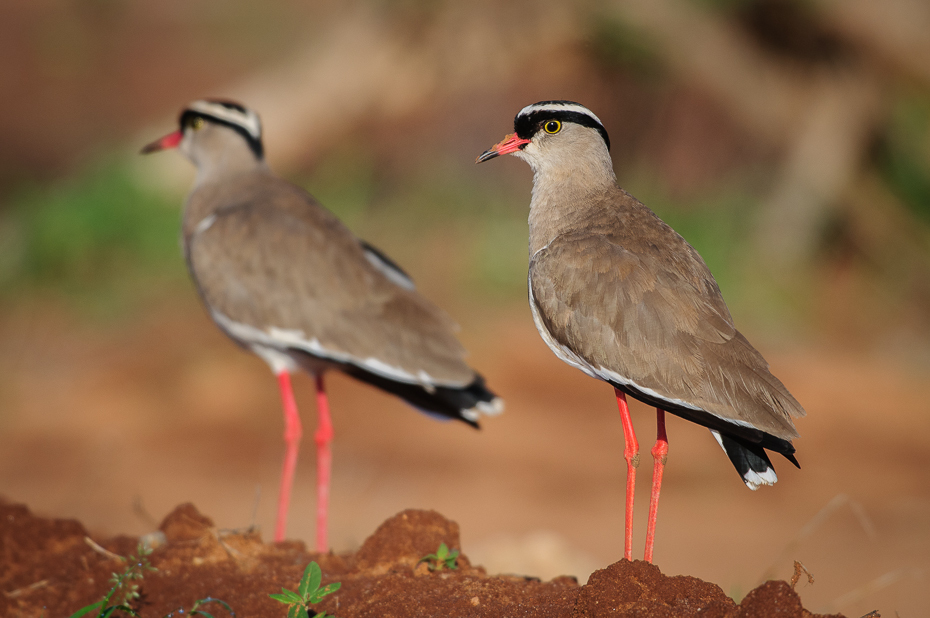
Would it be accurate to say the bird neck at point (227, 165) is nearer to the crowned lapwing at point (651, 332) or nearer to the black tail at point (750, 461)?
the crowned lapwing at point (651, 332)

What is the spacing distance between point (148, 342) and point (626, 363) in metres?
6.06

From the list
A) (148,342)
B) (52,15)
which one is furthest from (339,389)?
(52,15)

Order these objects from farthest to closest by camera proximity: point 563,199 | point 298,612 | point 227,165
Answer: point 227,165, point 563,199, point 298,612

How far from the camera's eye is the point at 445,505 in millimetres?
6773

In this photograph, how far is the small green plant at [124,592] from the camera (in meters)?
2.81

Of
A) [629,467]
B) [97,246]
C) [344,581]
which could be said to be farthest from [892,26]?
[344,581]

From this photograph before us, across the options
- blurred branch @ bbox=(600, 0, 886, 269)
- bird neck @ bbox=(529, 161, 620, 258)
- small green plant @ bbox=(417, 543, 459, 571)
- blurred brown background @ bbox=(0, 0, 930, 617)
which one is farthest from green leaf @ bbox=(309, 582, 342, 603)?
blurred branch @ bbox=(600, 0, 886, 269)

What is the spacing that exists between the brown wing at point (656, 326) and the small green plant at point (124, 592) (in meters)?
1.55

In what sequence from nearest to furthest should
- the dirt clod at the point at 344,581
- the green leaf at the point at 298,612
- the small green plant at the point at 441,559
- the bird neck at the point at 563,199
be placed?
the dirt clod at the point at 344,581 → the green leaf at the point at 298,612 → the small green plant at the point at 441,559 → the bird neck at the point at 563,199

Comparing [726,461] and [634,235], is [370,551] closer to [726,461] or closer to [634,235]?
[634,235]

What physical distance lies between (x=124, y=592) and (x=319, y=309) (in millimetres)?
1869

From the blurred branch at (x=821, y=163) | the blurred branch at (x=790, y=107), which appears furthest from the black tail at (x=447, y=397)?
the blurred branch at (x=821, y=163)

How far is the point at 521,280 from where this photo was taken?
8.93 meters

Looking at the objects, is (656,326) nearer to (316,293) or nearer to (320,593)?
(320,593)
